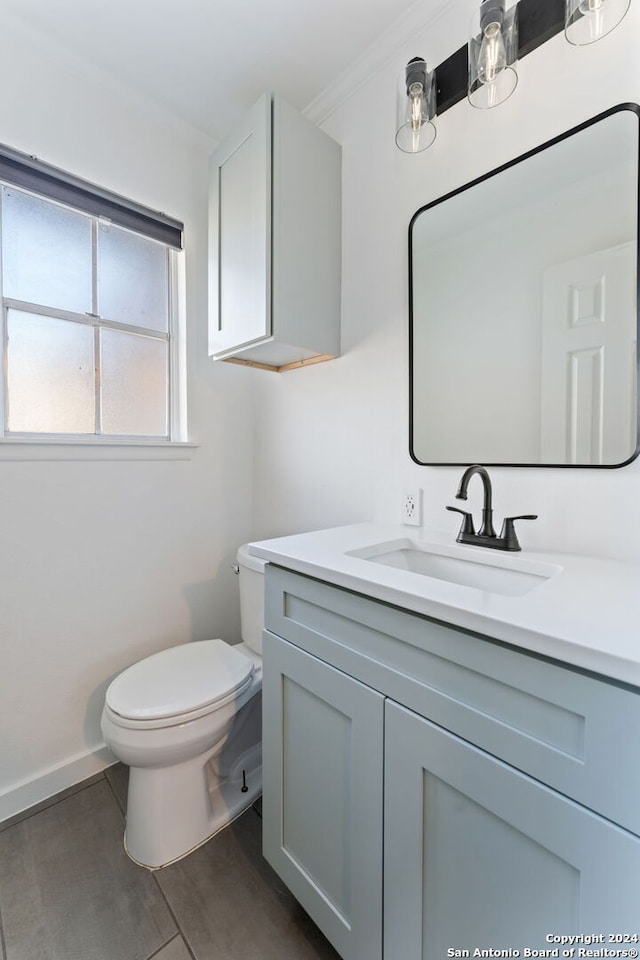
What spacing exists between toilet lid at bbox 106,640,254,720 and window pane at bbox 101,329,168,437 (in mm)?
924

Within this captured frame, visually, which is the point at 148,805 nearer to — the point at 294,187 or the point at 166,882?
the point at 166,882

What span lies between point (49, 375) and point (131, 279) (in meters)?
0.54

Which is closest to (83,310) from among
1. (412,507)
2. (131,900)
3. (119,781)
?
(412,507)

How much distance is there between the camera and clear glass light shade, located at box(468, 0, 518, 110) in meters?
1.01

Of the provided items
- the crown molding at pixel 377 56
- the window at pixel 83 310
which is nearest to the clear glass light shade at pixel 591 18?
Result: the crown molding at pixel 377 56

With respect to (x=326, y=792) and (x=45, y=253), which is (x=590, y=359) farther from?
(x=45, y=253)

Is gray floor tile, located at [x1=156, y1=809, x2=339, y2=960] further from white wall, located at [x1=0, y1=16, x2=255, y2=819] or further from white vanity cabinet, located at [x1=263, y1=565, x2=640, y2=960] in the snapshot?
white wall, located at [x1=0, y1=16, x2=255, y2=819]

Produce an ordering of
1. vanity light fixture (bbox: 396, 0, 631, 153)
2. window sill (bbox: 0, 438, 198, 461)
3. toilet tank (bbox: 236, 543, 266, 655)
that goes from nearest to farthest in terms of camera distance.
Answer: vanity light fixture (bbox: 396, 0, 631, 153)
window sill (bbox: 0, 438, 198, 461)
toilet tank (bbox: 236, 543, 266, 655)

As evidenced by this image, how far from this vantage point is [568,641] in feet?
1.71

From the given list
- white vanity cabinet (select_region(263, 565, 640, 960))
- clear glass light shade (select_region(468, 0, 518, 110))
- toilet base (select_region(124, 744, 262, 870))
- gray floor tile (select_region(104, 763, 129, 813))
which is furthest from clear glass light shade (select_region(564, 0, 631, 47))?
gray floor tile (select_region(104, 763, 129, 813))

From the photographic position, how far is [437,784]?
69cm

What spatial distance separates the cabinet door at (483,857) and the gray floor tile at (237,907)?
0.38 meters

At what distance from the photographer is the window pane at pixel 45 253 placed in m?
1.39

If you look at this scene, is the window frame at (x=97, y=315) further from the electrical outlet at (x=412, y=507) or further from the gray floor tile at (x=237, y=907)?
the gray floor tile at (x=237, y=907)
